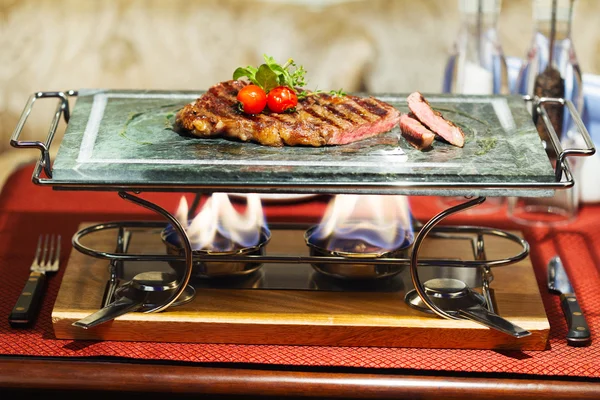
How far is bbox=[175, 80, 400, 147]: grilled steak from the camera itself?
5.88 feet

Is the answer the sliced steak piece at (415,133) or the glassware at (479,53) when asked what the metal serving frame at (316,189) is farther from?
the glassware at (479,53)

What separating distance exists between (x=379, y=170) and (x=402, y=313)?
34 cm

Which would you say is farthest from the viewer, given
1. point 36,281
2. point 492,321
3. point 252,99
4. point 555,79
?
point 555,79

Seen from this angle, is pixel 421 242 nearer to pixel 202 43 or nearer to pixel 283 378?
pixel 283 378

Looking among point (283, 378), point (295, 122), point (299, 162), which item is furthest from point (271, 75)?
point (283, 378)

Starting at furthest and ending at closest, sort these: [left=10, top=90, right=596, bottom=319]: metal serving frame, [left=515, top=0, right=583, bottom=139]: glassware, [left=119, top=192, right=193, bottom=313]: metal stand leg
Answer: [left=515, top=0, right=583, bottom=139]: glassware, [left=119, top=192, right=193, bottom=313]: metal stand leg, [left=10, top=90, right=596, bottom=319]: metal serving frame

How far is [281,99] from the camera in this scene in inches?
72.9

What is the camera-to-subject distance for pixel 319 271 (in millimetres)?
1966

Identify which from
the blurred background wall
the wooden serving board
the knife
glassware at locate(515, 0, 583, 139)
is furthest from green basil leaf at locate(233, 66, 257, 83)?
the blurred background wall

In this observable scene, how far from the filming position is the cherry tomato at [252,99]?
6.02 feet

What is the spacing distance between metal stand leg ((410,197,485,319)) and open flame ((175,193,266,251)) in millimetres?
406

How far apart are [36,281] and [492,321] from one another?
1023 mm

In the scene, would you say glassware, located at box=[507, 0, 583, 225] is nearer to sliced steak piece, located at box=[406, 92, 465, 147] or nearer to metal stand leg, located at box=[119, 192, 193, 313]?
sliced steak piece, located at box=[406, 92, 465, 147]

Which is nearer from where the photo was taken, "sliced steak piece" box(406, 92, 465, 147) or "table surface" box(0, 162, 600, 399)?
"table surface" box(0, 162, 600, 399)
